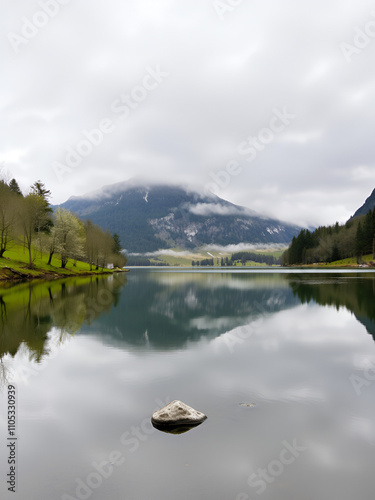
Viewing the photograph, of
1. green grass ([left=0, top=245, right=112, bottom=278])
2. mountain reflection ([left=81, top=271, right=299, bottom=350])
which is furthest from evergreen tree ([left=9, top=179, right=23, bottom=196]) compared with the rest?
mountain reflection ([left=81, top=271, right=299, bottom=350])

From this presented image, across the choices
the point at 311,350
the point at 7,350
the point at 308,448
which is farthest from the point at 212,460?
the point at 7,350

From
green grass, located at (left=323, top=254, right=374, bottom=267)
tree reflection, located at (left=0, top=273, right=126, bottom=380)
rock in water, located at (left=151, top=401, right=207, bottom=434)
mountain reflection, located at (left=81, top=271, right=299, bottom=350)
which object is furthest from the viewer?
green grass, located at (left=323, top=254, right=374, bottom=267)

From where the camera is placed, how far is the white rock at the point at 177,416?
8852mm

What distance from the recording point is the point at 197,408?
32.2ft

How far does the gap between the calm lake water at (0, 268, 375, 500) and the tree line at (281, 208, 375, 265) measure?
467 feet

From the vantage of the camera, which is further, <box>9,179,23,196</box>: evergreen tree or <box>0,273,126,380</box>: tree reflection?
<box>9,179,23,196</box>: evergreen tree

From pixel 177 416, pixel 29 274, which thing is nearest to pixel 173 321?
pixel 177 416

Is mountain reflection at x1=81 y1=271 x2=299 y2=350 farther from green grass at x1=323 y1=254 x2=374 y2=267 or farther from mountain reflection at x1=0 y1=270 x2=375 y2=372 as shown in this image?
green grass at x1=323 y1=254 x2=374 y2=267

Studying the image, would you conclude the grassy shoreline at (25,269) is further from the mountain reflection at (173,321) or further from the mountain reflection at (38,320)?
the mountain reflection at (173,321)

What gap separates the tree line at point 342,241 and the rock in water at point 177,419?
15604 cm

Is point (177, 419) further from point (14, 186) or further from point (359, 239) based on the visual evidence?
point (359, 239)

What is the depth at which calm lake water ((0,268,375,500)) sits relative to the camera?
6.48m

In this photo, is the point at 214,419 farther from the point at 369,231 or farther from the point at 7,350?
the point at 369,231

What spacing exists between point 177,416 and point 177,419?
0.08 metres
